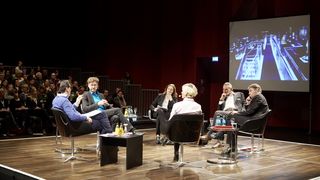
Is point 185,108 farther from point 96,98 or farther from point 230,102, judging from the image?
point 230,102

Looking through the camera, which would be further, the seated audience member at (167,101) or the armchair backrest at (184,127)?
the seated audience member at (167,101)

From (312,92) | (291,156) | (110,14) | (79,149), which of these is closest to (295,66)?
(312,92)

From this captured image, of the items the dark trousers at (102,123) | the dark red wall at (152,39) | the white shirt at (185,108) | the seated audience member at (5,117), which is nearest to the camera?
the white shirt at (185,108)

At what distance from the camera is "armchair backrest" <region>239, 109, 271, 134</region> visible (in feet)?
23.8

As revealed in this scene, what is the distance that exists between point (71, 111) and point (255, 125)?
9.84 feet

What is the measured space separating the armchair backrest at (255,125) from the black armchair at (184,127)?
57.9 inches

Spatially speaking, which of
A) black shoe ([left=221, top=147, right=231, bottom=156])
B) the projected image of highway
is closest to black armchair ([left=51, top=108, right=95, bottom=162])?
black shoe ([left=221, top=147, right=231, bottom=156])

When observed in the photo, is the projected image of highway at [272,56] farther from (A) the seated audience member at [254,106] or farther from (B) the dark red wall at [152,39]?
(A) the seated audience member at [254,106]

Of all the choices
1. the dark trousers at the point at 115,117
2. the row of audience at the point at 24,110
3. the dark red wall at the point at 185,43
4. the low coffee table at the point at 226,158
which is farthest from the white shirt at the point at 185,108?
the dark red wall at the point at 185,43

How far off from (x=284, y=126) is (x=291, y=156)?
14.0 feet

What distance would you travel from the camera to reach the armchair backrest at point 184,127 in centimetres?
592

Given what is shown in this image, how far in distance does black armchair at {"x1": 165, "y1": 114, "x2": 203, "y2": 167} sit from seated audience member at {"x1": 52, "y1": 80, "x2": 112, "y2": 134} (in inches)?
44.2

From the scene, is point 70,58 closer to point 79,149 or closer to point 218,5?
point 218,5

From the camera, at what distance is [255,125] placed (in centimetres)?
730
